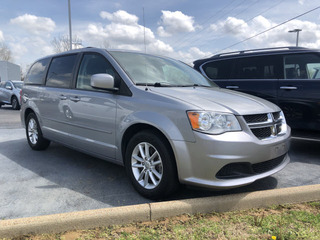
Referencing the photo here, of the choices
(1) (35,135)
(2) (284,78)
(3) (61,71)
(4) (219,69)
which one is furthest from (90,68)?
(2) (284,78)

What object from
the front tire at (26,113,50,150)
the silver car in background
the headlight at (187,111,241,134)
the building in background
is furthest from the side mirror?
the building in background

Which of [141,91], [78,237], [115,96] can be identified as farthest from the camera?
[115,96]

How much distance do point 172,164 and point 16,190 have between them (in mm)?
1950

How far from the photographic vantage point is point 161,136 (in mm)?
2879

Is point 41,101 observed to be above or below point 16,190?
above

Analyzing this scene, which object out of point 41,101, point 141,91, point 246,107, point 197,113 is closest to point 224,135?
point 197,113

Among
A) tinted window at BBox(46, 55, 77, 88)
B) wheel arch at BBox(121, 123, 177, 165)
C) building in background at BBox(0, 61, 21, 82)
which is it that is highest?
building in background at BBox(0, 61, 21, 82)

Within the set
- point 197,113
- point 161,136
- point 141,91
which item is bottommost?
point 161,136

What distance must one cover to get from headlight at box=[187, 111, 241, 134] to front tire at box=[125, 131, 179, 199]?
0.39 m

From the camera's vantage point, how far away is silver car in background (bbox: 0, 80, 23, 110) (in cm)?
1430

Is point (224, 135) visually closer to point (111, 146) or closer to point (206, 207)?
point (206, 207)

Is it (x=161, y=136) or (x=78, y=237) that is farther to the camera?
(x=161, y=136)

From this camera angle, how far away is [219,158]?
259 centimetres

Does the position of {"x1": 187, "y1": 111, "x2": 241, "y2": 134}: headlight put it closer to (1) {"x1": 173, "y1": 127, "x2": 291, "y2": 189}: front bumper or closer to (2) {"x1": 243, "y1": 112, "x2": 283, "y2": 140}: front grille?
(1) {"x1": 173, "y1": 127, "x2": 291, "y2": 189}: front bumper
